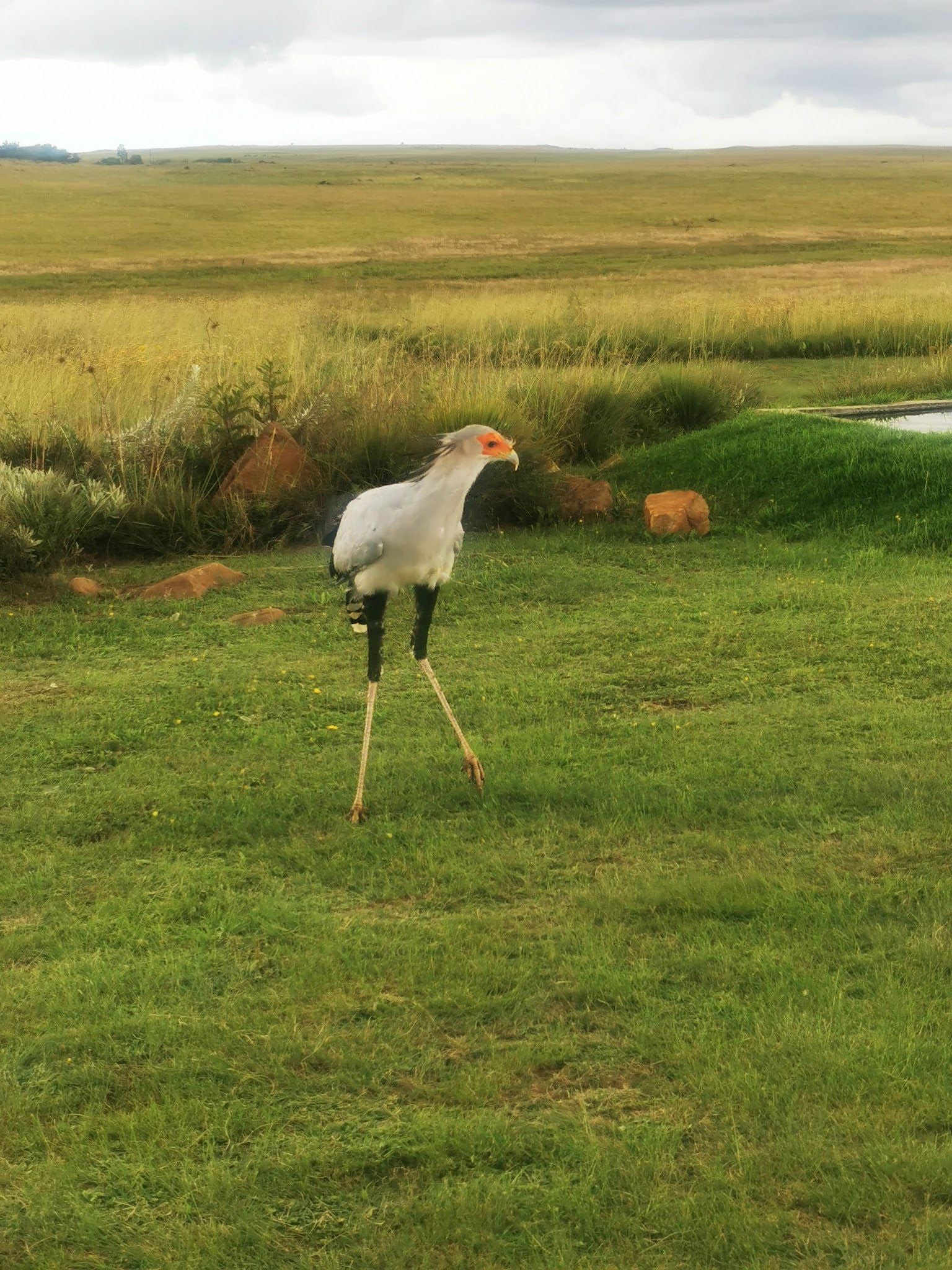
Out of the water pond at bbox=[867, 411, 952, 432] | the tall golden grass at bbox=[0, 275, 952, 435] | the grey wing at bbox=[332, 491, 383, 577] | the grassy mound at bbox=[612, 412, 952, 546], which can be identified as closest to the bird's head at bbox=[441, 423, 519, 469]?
the grey wing at bbox=[332, 491, 383, 577]

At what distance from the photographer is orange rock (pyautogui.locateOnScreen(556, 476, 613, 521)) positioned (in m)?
11.0

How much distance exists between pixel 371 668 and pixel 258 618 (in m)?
3.17

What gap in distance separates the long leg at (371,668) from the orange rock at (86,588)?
4137 mm

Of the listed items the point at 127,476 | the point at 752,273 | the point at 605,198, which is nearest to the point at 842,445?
the point at 127,476

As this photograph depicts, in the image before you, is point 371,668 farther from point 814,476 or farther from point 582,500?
point 814,476

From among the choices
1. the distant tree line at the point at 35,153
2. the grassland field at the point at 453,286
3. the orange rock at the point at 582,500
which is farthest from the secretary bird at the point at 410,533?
the distant tree line at the point at 35,153

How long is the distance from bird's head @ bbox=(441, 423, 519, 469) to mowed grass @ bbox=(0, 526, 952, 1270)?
1.47 meters

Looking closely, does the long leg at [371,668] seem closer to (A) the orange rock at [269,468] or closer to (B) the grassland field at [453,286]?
(A) the orange rock at [269,468]

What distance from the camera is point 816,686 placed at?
695 cm

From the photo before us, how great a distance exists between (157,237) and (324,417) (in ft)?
145

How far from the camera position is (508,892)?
15.9 ft

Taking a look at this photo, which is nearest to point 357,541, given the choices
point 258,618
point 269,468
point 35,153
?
point 258,618

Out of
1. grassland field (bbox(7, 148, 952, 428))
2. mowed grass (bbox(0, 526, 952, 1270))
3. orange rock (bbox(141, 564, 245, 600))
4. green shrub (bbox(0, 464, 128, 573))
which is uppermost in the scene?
grassland field (bbox(7, 148, 952, 428))

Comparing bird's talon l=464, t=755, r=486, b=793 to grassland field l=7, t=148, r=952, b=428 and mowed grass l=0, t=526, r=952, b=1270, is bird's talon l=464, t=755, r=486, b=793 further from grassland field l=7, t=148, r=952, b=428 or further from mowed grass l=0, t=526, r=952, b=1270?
grassland field l=7, t=148, r=952, b=428
